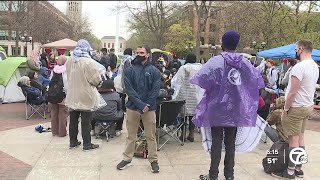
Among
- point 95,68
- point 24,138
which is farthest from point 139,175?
point 24,138

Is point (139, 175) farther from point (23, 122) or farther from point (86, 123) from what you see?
point (23, 122)

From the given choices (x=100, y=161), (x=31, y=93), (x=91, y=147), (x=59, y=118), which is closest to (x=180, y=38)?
(x=31, y=93)

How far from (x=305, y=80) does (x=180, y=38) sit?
55.9 metres

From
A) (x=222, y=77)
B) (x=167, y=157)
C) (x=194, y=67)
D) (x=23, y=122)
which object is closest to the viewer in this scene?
(x=222, y=77)

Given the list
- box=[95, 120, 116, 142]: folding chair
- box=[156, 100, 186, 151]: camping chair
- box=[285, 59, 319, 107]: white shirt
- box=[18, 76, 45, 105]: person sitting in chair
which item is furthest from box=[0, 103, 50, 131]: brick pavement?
box=[285, 59, 319, 107]: white shirt

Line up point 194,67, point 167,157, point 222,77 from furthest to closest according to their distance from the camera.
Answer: point 194,67 → point 167,157 → point 222,77

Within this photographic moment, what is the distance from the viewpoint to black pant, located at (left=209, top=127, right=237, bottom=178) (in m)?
4.56

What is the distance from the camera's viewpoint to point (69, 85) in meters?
6.07

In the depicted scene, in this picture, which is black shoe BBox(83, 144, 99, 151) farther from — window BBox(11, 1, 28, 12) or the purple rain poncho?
window BBox(11, 1, 28, 12)

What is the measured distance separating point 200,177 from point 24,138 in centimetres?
374

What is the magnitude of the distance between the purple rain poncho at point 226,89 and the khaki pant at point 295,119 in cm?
68

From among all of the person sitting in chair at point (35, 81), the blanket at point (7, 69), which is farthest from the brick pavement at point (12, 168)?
the blanket at point (7, 69)

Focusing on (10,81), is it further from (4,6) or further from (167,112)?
(4,6)

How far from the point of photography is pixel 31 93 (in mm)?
8734
